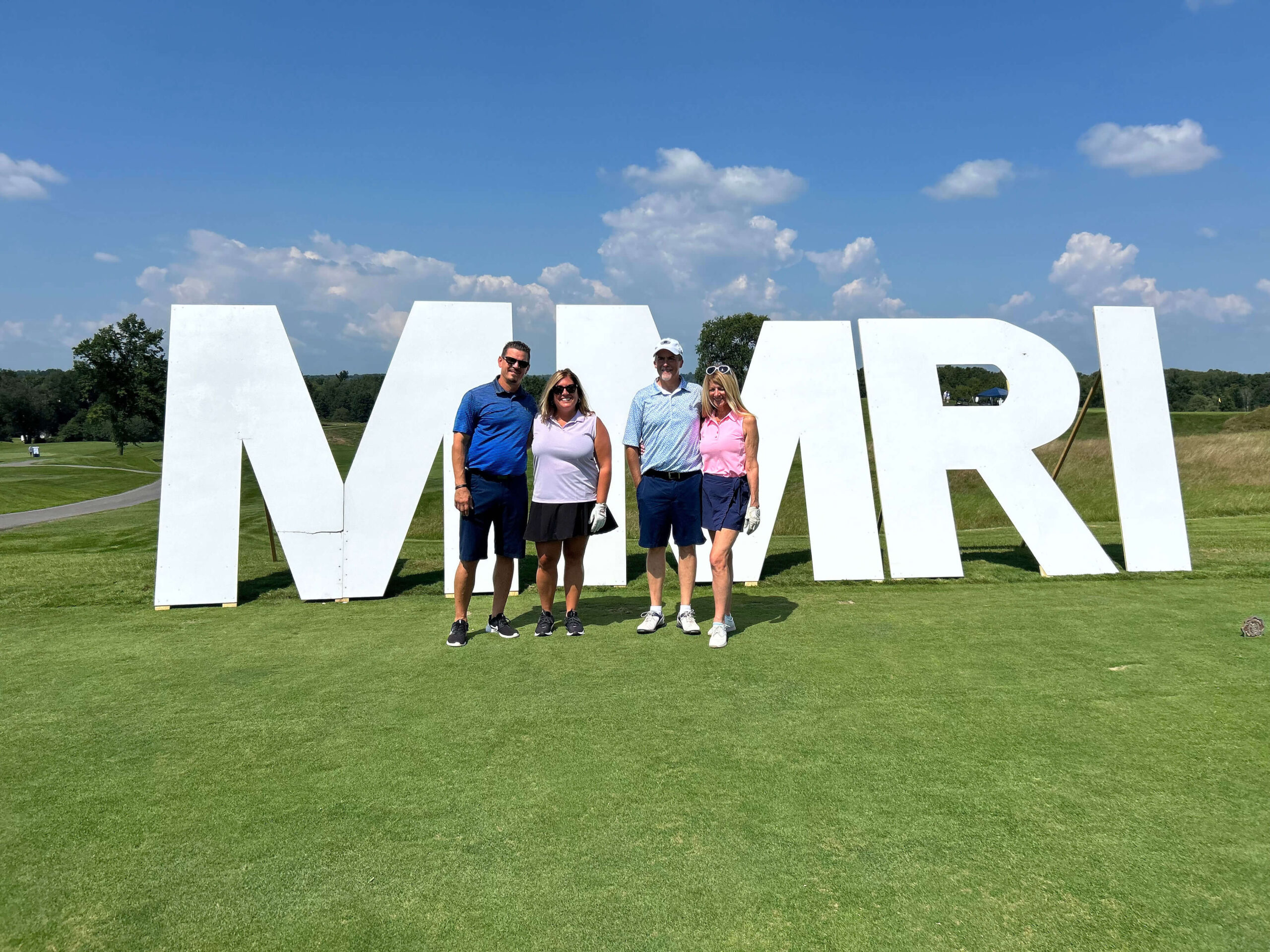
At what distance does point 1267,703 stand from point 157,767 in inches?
195

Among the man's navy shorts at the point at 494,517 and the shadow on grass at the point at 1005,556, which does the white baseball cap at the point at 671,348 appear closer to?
the man's navy shorts at the point at 494,517

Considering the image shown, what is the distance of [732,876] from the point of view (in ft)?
7.64

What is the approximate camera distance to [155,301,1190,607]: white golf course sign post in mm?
7008

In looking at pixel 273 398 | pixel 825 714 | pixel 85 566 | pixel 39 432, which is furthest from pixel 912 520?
pixel 39 432

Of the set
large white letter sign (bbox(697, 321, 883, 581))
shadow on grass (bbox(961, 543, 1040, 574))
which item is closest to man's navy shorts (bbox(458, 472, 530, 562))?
large white letter sign (bbox(697, 321, 883, 581))

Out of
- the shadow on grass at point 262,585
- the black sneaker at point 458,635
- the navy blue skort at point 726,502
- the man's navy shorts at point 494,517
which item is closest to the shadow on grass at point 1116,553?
the navy blue skort at point 726,502

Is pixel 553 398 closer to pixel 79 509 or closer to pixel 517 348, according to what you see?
pixel 517 348

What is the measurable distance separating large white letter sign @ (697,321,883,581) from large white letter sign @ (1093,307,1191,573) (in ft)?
8.42

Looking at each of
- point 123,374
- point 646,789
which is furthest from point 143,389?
point 646,789

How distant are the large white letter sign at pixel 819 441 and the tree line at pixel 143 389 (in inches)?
1271

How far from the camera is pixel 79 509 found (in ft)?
94.3

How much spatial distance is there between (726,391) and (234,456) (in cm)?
461

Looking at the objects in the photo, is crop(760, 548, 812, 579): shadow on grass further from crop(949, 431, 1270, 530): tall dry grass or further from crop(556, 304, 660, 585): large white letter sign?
crop(949, 431, 1270, 530): tall dry grass

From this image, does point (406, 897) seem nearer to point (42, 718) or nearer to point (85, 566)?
point (42, 718)
